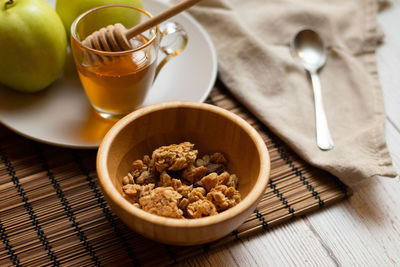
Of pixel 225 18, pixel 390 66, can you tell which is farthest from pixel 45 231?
pixel 390 66

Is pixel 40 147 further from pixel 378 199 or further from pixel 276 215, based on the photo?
pixel 378 199

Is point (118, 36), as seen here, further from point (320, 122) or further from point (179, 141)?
point (320, 122)

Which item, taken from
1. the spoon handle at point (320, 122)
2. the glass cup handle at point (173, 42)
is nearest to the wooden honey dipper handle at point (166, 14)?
the glass cup handle at point (173, 42)

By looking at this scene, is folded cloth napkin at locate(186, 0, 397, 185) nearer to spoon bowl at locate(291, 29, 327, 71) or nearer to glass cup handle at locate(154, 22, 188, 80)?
spoon bowl at locate(291, 29, 327, 71)

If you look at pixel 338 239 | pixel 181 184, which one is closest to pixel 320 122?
pixel 338 239

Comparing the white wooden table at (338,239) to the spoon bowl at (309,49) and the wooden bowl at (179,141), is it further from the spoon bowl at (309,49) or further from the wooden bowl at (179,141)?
the spoon bowl at (309,49)

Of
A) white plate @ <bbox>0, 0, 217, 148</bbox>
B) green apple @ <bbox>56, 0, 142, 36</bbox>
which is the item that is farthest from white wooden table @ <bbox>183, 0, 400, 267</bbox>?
green apple @ <bbox>56, 0, 142, 36</bbox>
